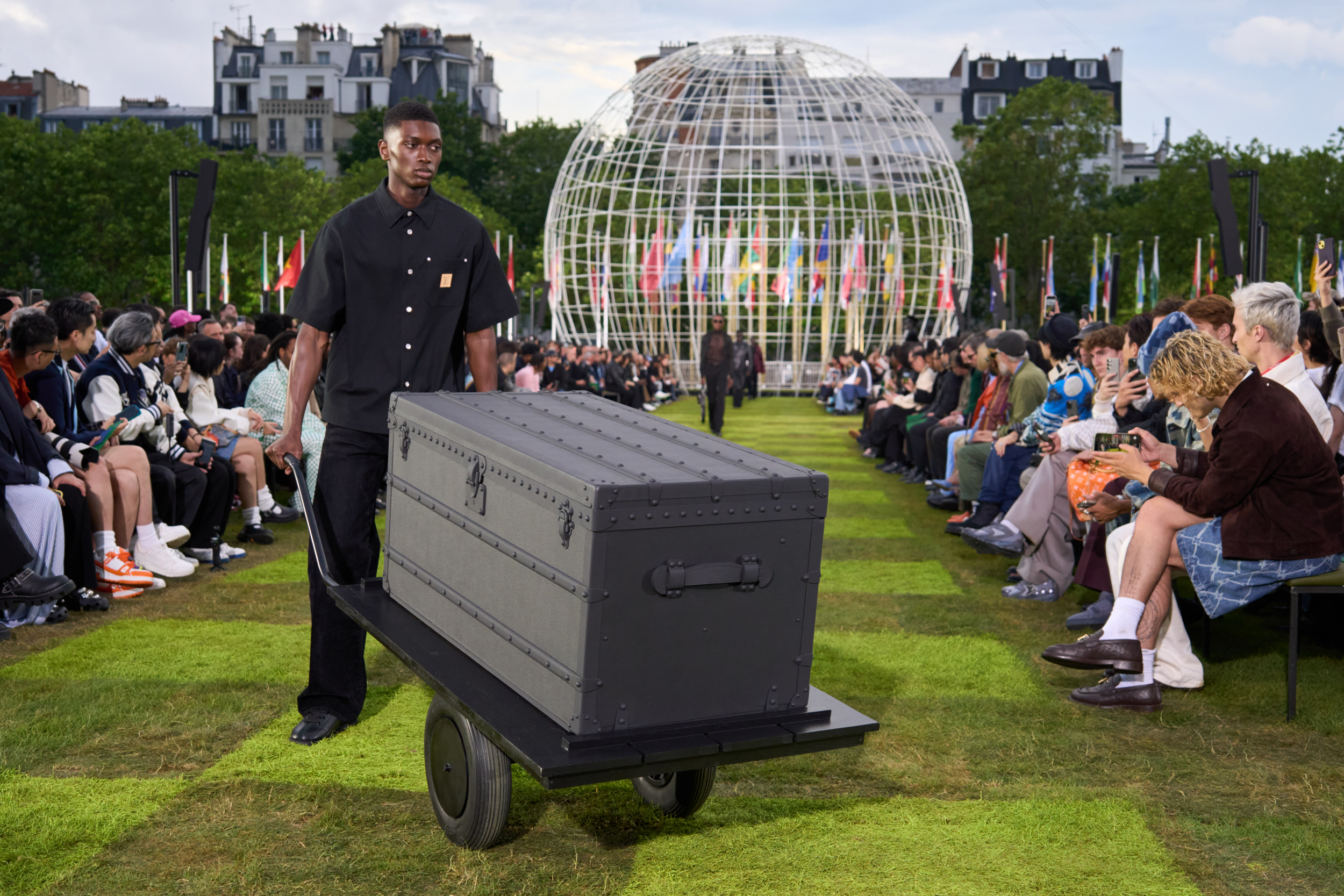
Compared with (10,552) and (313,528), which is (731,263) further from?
(313,528)

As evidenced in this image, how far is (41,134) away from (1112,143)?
83796 millimetres

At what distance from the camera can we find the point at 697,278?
37.6m

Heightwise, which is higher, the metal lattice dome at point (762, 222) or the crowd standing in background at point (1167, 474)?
the metal lattice dome at point (762, 222)

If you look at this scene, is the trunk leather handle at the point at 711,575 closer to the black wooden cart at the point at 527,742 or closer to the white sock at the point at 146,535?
the black wooden cart at the point at 527,742

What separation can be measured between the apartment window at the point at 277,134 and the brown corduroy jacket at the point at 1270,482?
298ft

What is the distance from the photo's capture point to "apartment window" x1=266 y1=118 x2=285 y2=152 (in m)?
88.1

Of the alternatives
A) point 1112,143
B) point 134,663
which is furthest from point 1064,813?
point 1112,143

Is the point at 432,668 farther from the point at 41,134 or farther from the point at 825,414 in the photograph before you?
the point at 41,134

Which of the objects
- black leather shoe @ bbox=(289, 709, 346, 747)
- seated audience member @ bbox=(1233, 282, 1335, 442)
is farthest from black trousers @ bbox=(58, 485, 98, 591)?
seated audience member @ bbox=(1233, 282, 1335, 442)

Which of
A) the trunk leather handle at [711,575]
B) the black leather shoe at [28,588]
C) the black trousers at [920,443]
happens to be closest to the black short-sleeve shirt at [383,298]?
the trunk leather handle at [711,575]

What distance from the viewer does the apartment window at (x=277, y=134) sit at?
88125 mm

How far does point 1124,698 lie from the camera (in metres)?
5.59

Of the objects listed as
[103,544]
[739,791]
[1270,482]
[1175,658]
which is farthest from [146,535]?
[1270,482]

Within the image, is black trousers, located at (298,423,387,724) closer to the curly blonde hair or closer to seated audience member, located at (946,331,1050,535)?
the curly blonde hair
